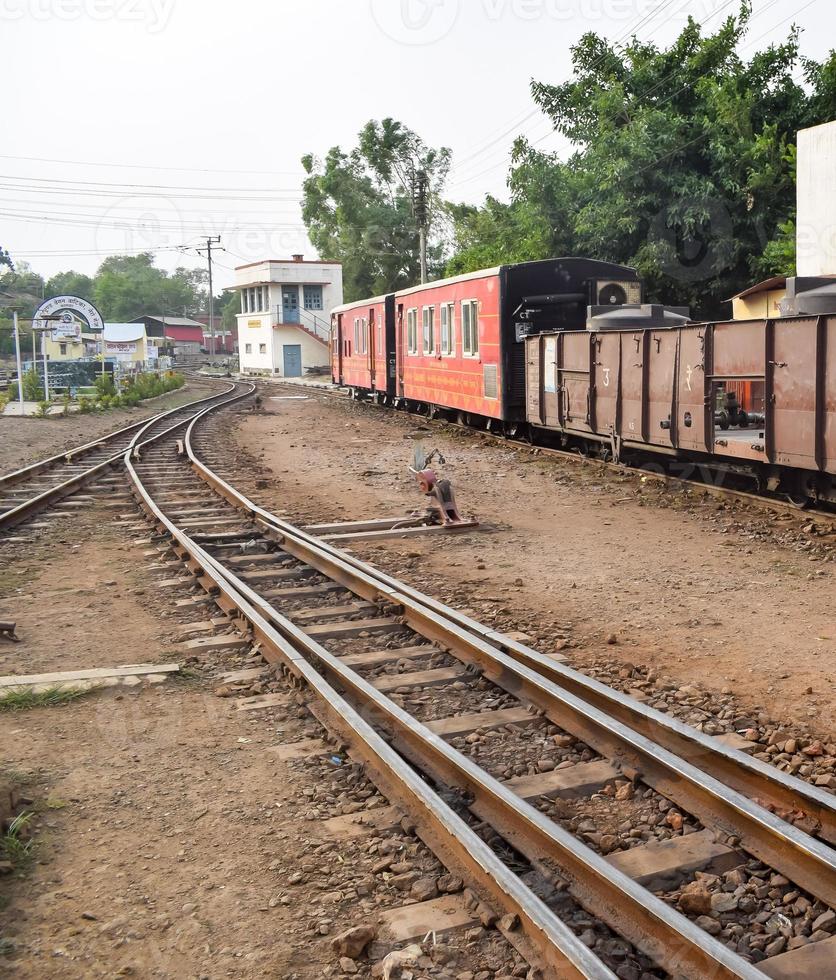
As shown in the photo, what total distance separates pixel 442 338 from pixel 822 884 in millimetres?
17541

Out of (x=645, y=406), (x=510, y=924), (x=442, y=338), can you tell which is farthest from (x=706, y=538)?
(x=442, y=338)

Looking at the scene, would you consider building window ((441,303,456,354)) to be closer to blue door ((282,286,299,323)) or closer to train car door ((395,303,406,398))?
train car door ((395,303,406,398))

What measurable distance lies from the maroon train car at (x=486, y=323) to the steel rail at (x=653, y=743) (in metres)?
10.2

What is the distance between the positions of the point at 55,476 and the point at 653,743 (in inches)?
521

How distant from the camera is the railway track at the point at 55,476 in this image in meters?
12.3

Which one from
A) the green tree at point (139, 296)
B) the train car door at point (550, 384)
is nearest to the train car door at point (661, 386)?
the train car door at point (550, 384)

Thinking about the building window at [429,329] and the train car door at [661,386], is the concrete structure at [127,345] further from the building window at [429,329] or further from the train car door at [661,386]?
the train car door at [661,386]

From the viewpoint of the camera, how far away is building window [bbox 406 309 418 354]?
22.4 meters

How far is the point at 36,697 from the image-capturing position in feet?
18.6

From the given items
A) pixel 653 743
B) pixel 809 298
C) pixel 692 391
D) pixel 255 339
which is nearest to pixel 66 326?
pixel 692 391

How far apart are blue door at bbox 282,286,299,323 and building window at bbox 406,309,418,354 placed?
41530mm

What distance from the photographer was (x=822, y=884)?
336 centimetres

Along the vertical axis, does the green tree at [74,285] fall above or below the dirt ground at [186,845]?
above

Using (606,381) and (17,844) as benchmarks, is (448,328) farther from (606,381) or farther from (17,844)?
(17,844)
